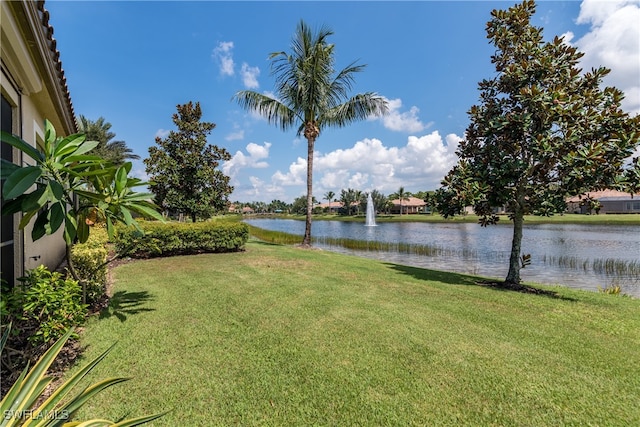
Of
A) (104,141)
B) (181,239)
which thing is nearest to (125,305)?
(181,239)

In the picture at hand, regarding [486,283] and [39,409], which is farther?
[486,283]

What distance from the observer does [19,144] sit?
84.3 inches

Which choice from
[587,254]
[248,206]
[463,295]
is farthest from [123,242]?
[248,206]

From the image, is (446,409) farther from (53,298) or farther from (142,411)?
(53,298)

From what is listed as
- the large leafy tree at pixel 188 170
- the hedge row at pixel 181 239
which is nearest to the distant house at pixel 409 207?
the large leafy tree at pixel 188 170

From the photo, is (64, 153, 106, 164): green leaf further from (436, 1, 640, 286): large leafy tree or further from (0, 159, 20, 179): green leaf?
(436, 1, 640, 286): large leafy tree

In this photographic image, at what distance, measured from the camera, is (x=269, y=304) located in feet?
16.5

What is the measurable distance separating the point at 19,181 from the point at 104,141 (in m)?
29.9

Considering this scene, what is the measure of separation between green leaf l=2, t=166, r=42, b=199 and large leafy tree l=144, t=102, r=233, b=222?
40.4ft

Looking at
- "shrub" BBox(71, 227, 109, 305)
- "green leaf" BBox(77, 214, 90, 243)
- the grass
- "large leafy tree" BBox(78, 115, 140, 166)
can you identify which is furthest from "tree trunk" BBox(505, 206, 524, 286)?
"large leafy tree" BBox(78, 115, 140, 166)

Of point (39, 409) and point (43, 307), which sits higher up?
point (43, 307)

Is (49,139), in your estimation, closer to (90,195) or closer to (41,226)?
(90,195)

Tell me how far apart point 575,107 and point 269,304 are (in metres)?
7.28

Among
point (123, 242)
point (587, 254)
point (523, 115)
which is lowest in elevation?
point (587, 254)
